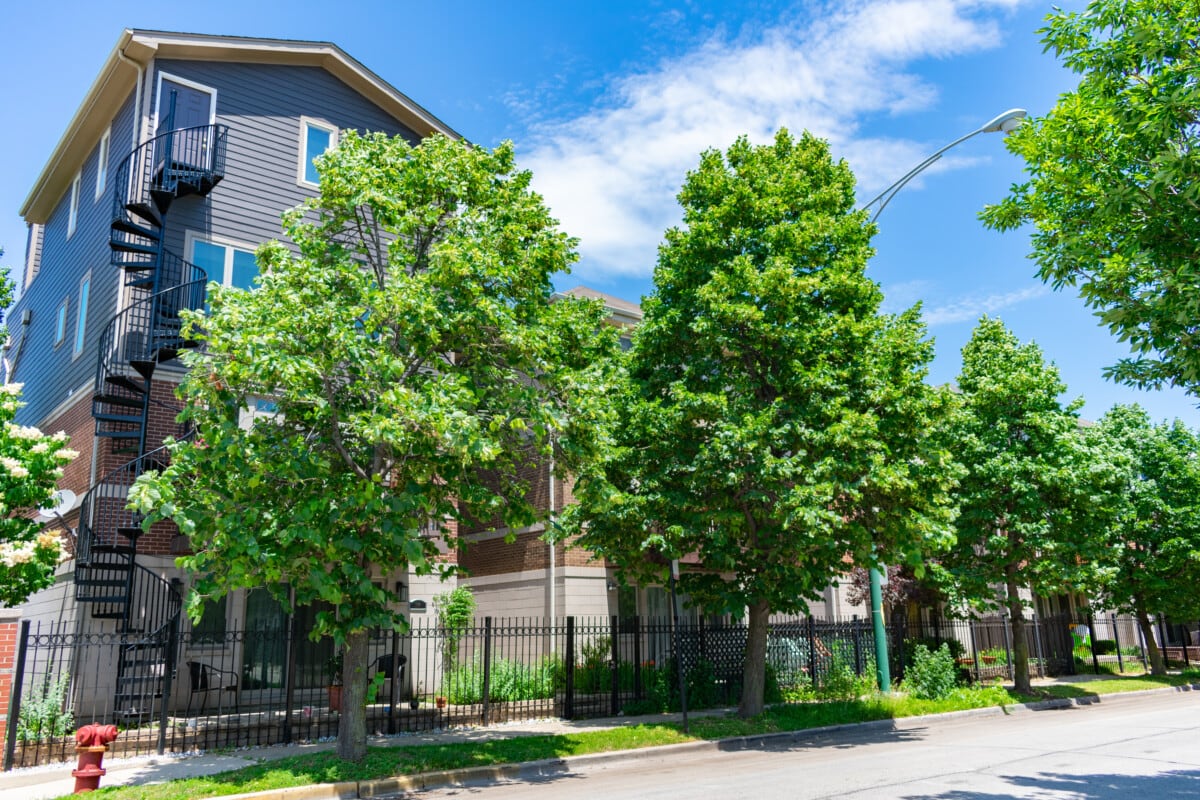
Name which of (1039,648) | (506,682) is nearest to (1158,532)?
(1039,648)

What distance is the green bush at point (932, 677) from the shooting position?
20188mm

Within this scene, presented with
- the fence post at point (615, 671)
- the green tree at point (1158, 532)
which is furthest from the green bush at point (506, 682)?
the green tree at point (1158, 532)

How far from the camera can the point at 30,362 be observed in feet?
80.9

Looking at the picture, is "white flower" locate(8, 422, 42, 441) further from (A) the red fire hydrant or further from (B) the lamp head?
(B) the lamp head

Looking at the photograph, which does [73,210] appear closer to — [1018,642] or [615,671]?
[615,671]

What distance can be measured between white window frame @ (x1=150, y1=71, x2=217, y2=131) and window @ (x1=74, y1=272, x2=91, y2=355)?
436 cm

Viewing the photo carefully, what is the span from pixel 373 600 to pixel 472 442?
2.88 m

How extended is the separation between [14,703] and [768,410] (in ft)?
39.0

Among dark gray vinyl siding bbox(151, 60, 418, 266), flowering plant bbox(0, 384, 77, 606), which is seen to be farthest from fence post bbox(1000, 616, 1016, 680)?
flowering plant bbox(0, 384, 77, 606)

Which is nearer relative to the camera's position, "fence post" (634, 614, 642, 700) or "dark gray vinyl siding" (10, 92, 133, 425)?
"fence post" (634, 614, 642, 700)

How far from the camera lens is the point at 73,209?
23047 millimetres

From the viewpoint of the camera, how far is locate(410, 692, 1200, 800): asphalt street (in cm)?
993

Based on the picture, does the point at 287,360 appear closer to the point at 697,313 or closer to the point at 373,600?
the point at 373,600

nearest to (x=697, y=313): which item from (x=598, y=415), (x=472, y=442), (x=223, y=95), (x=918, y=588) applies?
(x=598, y=415)
